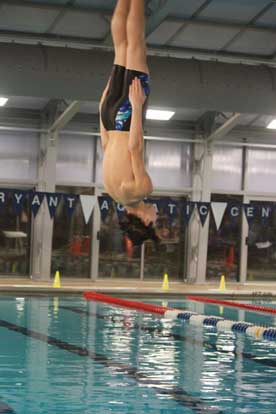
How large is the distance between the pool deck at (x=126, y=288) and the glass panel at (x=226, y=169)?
8.46 ft

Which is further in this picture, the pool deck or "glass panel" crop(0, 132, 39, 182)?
"glass panel" crop(0, 132, 39, 182)

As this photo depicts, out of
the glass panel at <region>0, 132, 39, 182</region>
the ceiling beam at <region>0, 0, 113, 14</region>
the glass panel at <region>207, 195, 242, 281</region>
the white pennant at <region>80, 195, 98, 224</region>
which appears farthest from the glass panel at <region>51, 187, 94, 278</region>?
the ceiling beam at <region>0, 0, 113, 14</region>

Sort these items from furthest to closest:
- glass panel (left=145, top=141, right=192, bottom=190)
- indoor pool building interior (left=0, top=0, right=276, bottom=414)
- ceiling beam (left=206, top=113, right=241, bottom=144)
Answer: glass panel (left=145, top=141, right=192, bottom=190) < ceiling beam (left=206, top=113, right=241, bottom=144) < indoor pool building interior (left=0, top=0, right=276, bottom=414)

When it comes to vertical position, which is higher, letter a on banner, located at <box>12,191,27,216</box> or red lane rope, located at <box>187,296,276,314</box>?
letter a on banner, located at <box>12,191,27,216</box>

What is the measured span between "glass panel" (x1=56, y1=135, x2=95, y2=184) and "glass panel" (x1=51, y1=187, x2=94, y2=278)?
0.95ft

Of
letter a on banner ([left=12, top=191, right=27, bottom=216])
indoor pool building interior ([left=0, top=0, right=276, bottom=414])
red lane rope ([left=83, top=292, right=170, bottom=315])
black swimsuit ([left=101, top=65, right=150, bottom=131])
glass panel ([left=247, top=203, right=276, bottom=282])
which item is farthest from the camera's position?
glass panel ([left=247, top=203, right=276, bottom=282])

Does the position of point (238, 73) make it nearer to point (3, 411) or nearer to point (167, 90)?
point (167, 90)

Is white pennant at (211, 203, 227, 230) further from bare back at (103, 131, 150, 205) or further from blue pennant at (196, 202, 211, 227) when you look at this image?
bare back at (103, 131, 150, 205)

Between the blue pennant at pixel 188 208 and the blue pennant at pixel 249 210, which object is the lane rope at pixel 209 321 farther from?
the blue pennant at pixel 249 210

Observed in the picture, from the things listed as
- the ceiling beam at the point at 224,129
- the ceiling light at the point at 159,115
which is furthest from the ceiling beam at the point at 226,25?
the ceiling light at the point at 159,115

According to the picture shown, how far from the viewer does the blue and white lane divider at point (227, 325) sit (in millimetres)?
11359

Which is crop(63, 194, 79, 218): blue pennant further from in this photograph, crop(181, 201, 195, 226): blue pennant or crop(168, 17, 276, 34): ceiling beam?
crop(168, 17, 276, 34): ceiling beam

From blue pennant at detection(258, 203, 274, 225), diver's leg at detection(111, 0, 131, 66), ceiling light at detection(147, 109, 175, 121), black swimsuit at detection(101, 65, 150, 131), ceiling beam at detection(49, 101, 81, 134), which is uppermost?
ceiling light at detection(147, 109, 175, 121)

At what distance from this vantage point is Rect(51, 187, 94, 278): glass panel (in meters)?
20.7
